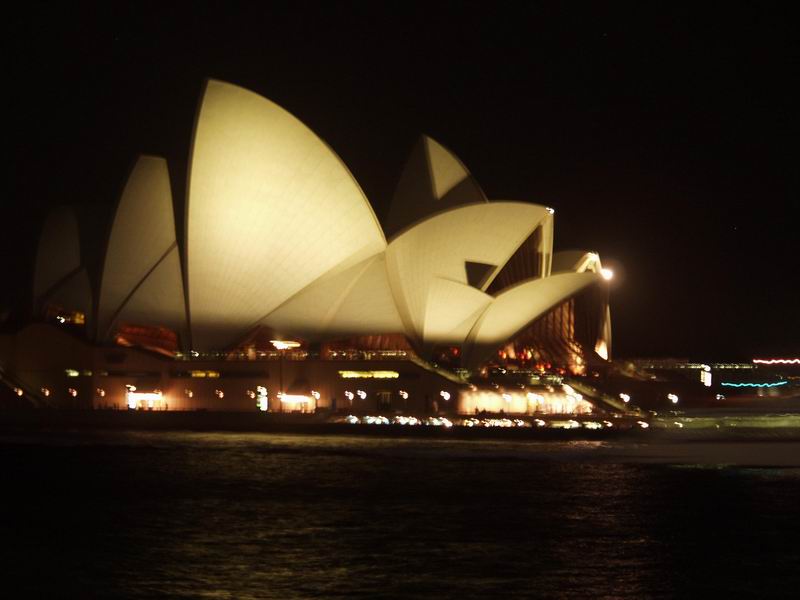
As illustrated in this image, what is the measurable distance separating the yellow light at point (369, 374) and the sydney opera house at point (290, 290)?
0.17 feet

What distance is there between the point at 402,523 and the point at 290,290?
92.1ft

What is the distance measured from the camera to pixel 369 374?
49531 mm

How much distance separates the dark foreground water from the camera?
1634 centimetres

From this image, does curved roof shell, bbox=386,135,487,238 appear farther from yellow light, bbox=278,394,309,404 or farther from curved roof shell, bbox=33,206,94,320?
curved roof shell, bbox=33,206,94,320

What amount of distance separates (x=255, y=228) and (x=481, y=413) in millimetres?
11396

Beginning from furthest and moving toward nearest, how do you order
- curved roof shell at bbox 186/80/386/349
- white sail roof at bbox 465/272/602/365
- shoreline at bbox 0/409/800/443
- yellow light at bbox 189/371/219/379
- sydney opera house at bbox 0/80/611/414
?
yellow light at bbox 189/371/219/379, white sail roof at bbox 465/272/602/365, sydney opera house at bbox 0/80/611/414, curved roof shell at bbox 186/80/386/349, shoreline at bbox 0/409/800/443

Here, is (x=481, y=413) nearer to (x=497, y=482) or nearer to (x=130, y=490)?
(x=497, y=482)

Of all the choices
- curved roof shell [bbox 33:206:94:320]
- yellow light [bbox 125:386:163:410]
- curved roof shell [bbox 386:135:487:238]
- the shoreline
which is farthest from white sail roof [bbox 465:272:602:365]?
curved roof shell [bbox 33:206:94:320]

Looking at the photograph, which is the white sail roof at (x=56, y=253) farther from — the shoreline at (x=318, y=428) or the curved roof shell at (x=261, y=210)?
the curved roof shell at (x=261, y=210)

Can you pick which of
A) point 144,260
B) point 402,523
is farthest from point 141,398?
point 402,523

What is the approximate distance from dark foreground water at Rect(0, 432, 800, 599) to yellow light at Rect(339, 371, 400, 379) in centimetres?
1434

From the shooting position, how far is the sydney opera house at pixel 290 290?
44750mm

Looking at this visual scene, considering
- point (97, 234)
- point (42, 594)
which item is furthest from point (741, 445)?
point (97, 234)

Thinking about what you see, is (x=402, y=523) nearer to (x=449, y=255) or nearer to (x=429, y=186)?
(x=449, y=255)
